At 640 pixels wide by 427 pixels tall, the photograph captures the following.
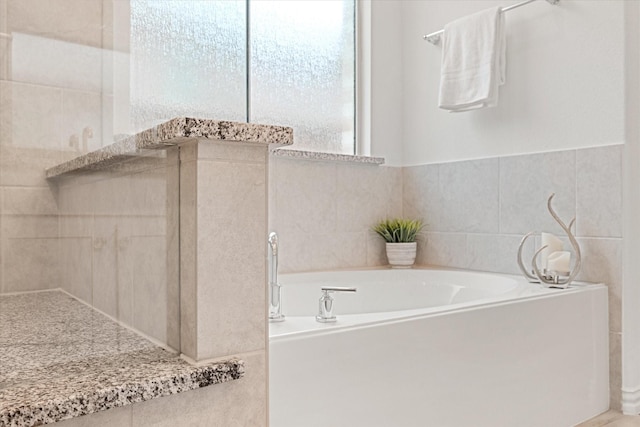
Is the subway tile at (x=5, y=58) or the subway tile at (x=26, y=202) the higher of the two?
the subway tile at (x=5, y=58)

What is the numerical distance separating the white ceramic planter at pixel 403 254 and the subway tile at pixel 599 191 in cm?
81

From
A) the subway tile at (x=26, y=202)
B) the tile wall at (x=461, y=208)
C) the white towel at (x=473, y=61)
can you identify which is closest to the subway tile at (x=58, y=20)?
the subway tile at (x=26, y=202)

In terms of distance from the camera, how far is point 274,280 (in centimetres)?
162

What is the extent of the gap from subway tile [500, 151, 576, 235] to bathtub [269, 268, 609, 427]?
0.93ft

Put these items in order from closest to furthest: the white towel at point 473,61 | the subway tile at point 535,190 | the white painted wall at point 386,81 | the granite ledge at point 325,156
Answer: the subway tile at point 535,190 → the white towel at point 473,61 → the granite ledge at point 325,156 → the white painted wall at point 386,81

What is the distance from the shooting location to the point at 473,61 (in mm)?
2498

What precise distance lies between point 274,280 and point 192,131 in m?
0.84

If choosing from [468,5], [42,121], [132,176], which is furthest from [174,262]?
[468,5]

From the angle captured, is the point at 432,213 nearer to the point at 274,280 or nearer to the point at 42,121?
the point at 274,280

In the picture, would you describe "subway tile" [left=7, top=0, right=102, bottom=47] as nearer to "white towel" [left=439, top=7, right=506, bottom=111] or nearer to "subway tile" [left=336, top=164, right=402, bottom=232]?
"subway tile" [left=336, top=164, right=402, bottom=232]

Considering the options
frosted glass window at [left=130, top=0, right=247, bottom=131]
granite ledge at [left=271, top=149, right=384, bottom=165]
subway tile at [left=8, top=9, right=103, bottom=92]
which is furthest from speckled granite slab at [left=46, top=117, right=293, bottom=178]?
granite ledge at [left=271, top=149, right=384, bottom=165]

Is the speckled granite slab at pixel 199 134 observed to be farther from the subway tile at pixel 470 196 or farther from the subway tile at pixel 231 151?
the subway tile at pixel 470 196

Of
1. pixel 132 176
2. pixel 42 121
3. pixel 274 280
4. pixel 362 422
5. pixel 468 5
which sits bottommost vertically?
pixel 362 422

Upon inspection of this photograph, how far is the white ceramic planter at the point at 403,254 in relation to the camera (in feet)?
9.05
